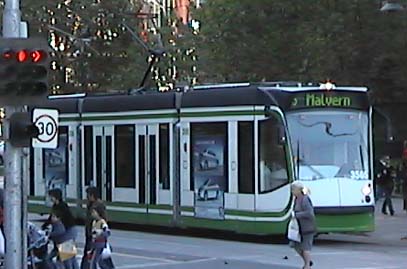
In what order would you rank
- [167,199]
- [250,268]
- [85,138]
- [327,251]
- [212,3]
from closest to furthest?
[250,268]
[327,251]
[167,199]
[85,138]
[212,3]

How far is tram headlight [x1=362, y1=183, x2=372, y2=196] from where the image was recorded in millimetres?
24188

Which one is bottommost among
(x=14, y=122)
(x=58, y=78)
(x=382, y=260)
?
(x=382, y=260)

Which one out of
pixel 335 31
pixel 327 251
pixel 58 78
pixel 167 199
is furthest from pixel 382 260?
pixel 58 78

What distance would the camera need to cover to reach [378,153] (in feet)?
143

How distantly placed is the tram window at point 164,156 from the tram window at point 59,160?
369cm

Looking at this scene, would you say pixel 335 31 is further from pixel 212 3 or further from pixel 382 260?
pixel 382 260

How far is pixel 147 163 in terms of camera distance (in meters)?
26.8

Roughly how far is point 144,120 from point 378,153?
18.5 meters

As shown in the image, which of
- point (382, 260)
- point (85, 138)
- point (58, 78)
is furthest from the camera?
point (58, 78)

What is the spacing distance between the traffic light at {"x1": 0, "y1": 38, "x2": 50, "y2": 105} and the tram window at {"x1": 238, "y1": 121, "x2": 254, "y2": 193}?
393 inches

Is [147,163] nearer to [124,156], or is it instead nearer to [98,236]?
[124,156]

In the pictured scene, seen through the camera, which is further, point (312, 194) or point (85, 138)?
point (85, 138)

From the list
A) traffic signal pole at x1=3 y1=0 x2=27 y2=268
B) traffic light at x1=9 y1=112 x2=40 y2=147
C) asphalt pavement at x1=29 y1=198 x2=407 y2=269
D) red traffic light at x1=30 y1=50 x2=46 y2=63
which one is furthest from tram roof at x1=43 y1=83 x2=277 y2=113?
red traffic light at x1=30 y1=50 x2=46 y2=63

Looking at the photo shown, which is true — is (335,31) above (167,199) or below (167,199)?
above
